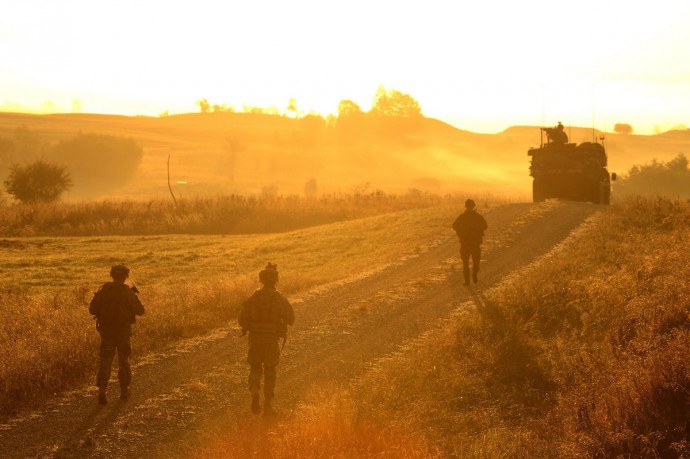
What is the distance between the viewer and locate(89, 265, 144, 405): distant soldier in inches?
454

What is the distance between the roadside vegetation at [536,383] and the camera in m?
8.52

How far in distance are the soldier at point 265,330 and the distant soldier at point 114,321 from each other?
2.04 metres

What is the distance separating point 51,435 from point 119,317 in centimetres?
206

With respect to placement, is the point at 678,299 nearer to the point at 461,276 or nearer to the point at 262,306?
the point at 262,306

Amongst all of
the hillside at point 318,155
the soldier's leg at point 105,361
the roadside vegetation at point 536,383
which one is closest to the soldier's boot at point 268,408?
the roadside vegetation at point 536,383

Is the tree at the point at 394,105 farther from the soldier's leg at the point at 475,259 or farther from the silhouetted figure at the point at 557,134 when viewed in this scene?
the soldier's leg at the point at 475,259

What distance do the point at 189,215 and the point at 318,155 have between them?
105048mm

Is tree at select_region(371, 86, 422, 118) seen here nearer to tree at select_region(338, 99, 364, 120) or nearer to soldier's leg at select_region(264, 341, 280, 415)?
tree at select_region(338, 99, 364, 120)

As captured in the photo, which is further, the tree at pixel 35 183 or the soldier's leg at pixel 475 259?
the tree at pixel 35 183

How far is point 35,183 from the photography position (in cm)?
5922

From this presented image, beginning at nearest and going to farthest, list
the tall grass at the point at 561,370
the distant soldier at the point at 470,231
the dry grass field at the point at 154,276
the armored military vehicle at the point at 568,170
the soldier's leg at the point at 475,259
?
the tall grass at the point at 561,370 < the dry grass field at the point at 154,276 < the distant soldier at the point at 470,231 < the soldier's leg at the point at 475,259 < the armored military vehicle at the point at 568,170

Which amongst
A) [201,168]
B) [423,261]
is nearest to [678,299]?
[423,261]

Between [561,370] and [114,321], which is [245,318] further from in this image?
[561,370]

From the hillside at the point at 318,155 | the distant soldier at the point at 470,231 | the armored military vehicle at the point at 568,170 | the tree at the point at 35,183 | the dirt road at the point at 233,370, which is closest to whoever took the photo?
the dirt road at the point at 233,370
